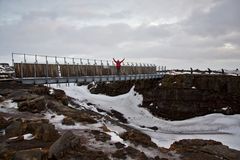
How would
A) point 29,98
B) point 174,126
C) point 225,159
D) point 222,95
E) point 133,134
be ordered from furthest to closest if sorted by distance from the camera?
point 222,95 < point 174,126 < point 29,98 < point 133,134 < point 225,159

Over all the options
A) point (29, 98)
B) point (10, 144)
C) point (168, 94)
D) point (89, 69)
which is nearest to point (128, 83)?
point (168, 94)

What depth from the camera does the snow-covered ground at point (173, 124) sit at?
28.5 metres

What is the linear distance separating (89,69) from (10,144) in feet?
73.6

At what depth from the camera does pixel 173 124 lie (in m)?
36.0

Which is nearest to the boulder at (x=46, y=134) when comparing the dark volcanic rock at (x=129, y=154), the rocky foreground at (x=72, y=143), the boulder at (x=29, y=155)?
the rocky foreground at (x=72, y=143)

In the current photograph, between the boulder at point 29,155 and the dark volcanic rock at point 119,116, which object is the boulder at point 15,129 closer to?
the boulder at point 29,155

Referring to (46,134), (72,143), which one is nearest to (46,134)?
(46,134)

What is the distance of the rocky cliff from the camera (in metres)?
37.4

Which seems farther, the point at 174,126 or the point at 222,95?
the point at 222,95

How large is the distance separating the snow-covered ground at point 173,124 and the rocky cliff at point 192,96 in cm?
153

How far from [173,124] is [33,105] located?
19.9m

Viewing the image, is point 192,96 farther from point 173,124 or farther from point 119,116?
point 119,116

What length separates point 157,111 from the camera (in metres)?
40.7

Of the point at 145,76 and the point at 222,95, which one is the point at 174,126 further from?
the point at 145,76
